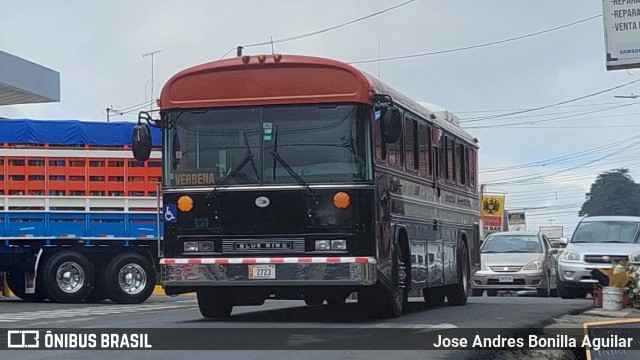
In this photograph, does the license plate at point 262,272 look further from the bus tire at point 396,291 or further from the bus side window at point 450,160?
the bus side window at point 450,160

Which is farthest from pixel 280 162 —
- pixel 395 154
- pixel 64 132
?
pixel 64 132

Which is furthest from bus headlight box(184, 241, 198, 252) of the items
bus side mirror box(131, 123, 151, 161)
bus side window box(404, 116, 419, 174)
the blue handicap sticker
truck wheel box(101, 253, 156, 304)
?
truck wheel box(101, 253, 156, 304)

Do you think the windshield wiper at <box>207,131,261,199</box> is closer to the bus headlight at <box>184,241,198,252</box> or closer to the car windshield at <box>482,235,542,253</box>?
the bus headlight at <box>184,241,198,252</box>

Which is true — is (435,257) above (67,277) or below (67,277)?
above

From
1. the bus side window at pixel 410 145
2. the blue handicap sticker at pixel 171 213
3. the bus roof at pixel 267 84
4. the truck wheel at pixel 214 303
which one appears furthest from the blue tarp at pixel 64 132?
the blue handicap sticker at pixel 171 213

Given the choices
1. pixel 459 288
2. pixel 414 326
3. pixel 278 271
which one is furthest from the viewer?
pixel 459 288

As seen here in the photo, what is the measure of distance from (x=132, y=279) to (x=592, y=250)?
29.8 ft

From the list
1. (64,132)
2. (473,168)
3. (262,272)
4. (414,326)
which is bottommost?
(414,326)

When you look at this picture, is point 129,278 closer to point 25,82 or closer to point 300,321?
point 25,82

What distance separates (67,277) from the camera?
22531 mm

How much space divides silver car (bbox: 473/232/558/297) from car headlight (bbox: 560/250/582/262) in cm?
286

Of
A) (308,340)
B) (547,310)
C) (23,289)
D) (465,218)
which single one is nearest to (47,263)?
(23,289)

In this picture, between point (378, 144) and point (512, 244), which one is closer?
point (378, 144)

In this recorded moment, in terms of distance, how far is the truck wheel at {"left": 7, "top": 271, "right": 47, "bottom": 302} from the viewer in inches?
891
